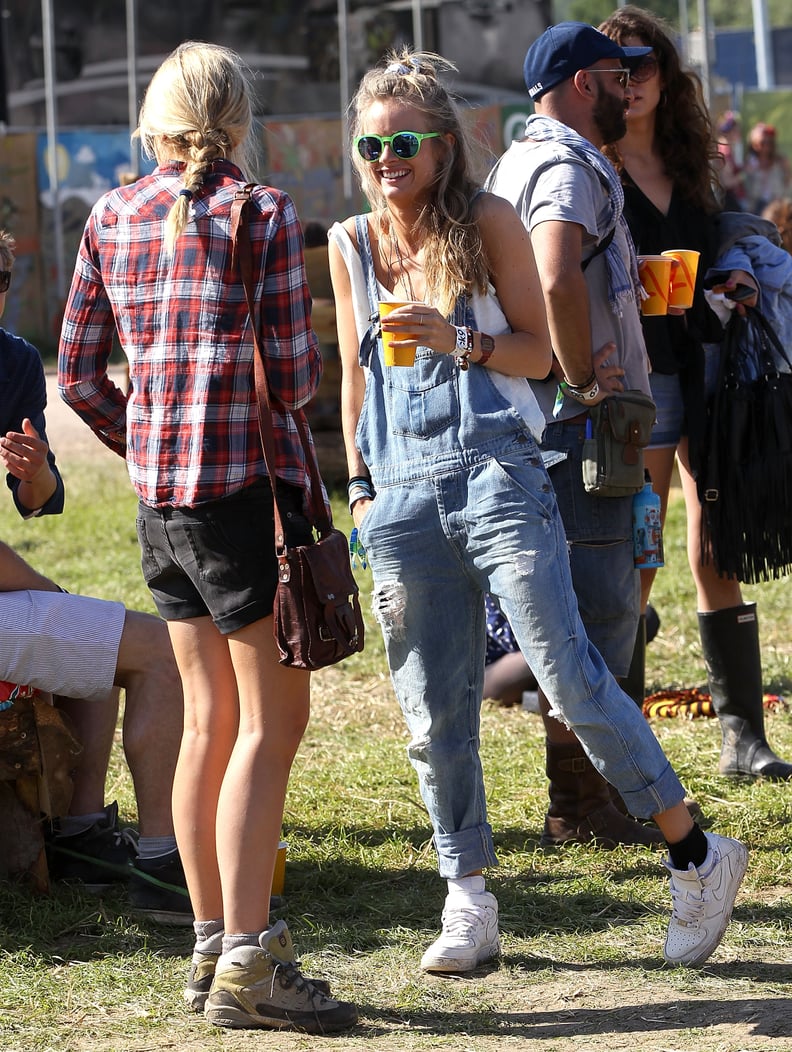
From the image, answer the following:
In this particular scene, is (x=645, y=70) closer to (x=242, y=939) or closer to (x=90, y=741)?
(x=90, y=741)

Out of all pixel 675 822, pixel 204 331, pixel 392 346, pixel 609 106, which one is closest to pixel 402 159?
pixel 392 346

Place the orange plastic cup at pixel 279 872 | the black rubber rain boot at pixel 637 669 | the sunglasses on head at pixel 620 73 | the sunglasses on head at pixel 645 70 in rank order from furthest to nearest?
the sunglasses on head at pixel 645 70 < the black rubber rain boot at pixel 637 669 < the sunglasses on head at pixel 620 73 < the orange plastic cup at pixel 279 872

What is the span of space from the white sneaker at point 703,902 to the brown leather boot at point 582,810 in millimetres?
793

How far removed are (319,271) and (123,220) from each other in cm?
644

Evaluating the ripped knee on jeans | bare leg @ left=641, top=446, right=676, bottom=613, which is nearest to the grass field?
the ripped knee on jeans

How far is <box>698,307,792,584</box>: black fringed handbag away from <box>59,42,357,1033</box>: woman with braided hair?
6.27 feet

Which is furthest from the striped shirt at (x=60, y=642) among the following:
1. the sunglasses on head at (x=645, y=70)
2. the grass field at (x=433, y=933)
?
the sunglasses on head at (x=645, y=70)

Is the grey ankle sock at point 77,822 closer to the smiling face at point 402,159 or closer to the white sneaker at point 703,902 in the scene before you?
the white sneaker at point 703,902

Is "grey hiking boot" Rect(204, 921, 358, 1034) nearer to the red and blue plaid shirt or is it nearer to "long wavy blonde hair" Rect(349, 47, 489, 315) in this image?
the red and blue plaid shirt

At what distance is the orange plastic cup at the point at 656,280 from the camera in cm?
392

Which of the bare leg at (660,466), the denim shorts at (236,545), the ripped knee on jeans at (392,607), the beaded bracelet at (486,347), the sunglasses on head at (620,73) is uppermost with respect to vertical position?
the sunglasses on head at (620,73)

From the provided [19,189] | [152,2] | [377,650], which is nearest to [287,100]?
[152,2]

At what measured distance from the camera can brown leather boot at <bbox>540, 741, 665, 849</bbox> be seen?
4008 mm

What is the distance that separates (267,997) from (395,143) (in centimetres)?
177
